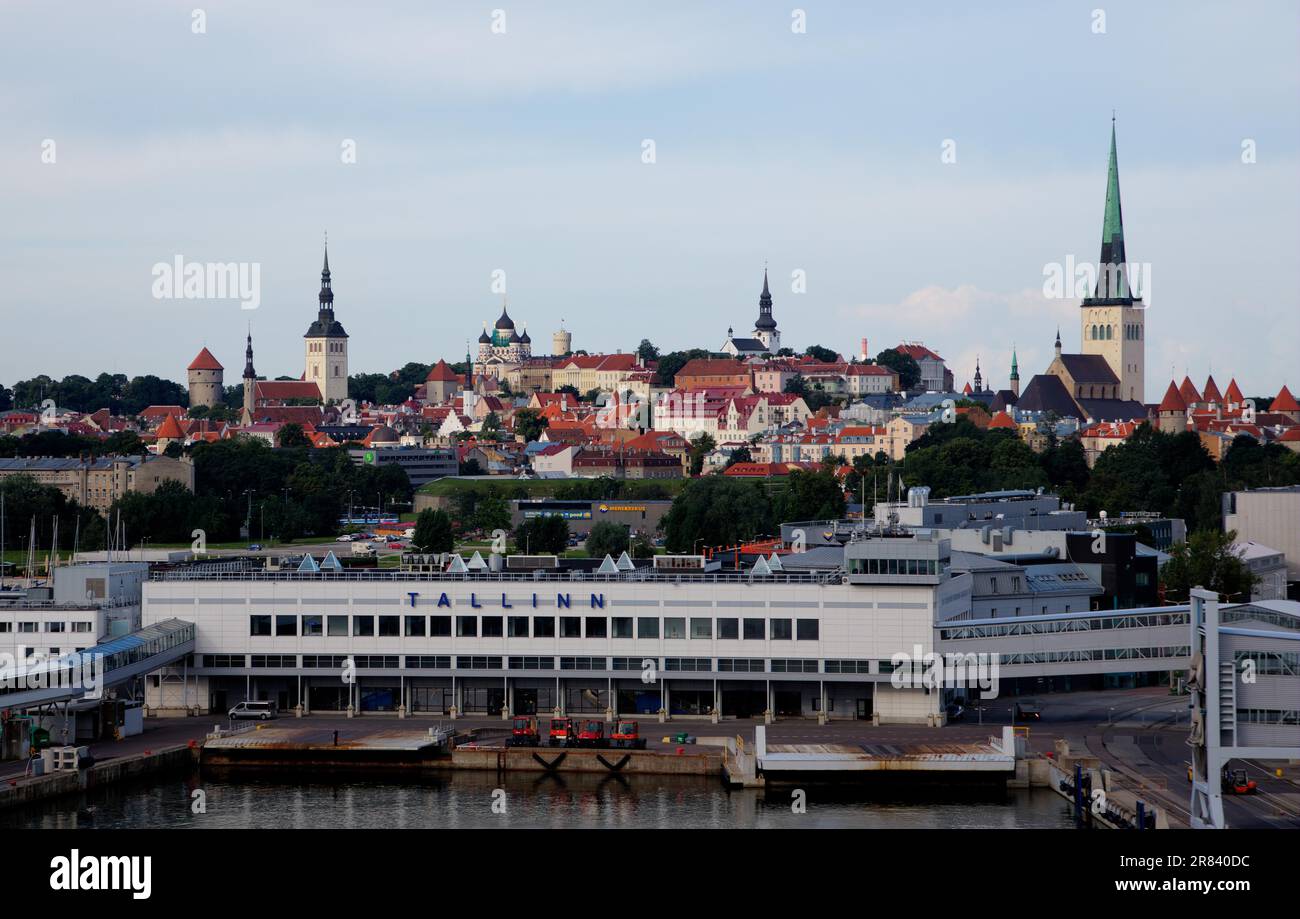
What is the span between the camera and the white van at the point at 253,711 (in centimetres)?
4116

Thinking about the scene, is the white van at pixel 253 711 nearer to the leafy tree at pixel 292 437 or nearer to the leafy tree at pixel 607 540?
the leafy tree at pixel 607 540

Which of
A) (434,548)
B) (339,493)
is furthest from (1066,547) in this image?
(339,493)

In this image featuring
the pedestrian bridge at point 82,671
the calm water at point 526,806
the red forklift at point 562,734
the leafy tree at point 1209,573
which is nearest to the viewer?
the calm water at point 526,806

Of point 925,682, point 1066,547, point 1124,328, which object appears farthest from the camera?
point 1124,328

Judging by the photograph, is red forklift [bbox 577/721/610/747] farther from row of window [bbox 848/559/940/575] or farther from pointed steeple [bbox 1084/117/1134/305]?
pointed steeple [bbox 1084/117/1134/305]

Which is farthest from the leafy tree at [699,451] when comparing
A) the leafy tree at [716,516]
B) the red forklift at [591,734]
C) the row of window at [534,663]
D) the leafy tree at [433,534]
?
the red forklift at [591,734]

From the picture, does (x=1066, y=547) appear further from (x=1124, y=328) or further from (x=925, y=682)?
(x=1124, y=328)

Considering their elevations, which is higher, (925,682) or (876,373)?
(876,373)

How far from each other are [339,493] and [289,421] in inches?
2345

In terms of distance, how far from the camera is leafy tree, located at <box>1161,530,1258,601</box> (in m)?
59.6

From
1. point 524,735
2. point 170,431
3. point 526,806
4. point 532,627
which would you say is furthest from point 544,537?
point 170,431

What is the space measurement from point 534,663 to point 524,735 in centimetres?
360

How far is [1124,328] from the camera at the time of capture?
7126 inches

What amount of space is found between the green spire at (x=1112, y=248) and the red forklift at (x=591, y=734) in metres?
134
